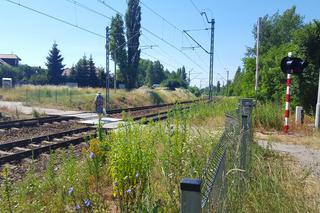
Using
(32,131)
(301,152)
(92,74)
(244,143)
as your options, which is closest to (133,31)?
(92,74)

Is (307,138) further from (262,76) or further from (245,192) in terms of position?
(262,76)

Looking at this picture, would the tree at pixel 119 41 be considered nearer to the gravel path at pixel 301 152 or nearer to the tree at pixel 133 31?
the tree at pixel 133 31

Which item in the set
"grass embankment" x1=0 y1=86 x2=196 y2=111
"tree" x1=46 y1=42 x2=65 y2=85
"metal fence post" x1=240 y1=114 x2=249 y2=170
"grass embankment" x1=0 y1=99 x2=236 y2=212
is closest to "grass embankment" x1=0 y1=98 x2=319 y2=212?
"grass embankment" x1=0 y1=99 x2=236 y2=212

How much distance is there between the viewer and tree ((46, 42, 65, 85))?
246 ft

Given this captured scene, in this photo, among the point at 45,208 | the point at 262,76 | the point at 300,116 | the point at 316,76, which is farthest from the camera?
the point at 262,76

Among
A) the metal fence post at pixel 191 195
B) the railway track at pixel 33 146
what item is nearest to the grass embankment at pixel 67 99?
the railway track at pixel 33 146

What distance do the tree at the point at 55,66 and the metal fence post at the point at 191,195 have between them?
260 ft

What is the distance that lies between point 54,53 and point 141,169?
261ft

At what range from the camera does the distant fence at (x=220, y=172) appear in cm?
130

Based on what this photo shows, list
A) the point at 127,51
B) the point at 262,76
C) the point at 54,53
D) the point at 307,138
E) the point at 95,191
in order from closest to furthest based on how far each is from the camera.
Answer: the point at 95,191 → the point at 307,138 → the point at 262,76 → the point at 127,51 → the point at 54,53

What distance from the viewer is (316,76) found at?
522 inches

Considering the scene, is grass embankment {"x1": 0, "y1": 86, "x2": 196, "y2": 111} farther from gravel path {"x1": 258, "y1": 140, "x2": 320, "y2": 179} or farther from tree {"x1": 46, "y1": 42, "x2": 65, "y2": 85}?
tree {"x1": 46, "y1": 42, "x2": 65, "y2": 85}

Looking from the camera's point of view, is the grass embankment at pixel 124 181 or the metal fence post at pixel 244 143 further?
the metal fence post at pixel 244 143

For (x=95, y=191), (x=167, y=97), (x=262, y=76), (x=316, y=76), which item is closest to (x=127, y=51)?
(x=167, y=97)
